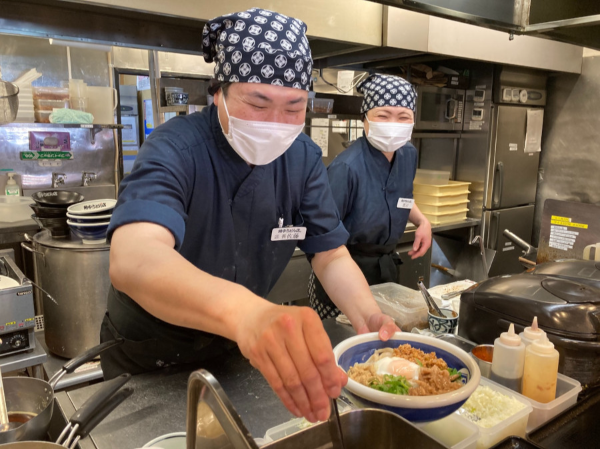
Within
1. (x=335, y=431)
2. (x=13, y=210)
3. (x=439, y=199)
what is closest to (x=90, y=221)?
(x=13, y=210)

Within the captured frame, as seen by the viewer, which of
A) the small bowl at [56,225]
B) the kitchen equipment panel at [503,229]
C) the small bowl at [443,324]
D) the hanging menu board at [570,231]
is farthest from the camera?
the kitchen equipment panel at [503,229]

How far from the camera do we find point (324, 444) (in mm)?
749

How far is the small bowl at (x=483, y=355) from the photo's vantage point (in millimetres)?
1183

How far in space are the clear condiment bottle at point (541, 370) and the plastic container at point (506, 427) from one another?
6 centimetres

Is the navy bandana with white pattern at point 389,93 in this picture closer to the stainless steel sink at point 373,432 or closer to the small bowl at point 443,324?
the small bowl at point 443,324

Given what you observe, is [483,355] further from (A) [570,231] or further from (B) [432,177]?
(B) [432,177]

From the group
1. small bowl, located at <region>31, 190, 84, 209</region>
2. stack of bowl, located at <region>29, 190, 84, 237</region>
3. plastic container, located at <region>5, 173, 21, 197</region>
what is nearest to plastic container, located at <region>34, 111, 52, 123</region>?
plastic container, located at <region>5, 173, 21, 197</region>

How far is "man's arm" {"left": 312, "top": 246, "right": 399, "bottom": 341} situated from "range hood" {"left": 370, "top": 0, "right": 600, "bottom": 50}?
0.86 meters

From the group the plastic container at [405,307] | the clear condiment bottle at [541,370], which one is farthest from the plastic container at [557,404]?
the plastic container at [405,307]

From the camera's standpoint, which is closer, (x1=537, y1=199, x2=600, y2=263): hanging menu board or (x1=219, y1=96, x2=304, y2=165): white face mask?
(x1=219, y1=96, x2=304, y2=165): white face mask

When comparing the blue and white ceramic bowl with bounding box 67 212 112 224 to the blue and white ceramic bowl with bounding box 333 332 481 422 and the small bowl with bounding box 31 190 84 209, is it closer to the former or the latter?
the small bowl with bounding box 31 190 84 209

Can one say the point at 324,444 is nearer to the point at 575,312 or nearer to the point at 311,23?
the point at 575,312

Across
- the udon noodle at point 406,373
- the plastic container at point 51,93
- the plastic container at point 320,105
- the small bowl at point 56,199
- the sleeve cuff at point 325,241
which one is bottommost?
the udon noodle at point 406,373

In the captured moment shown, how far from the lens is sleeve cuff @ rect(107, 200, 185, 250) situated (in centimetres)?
100
